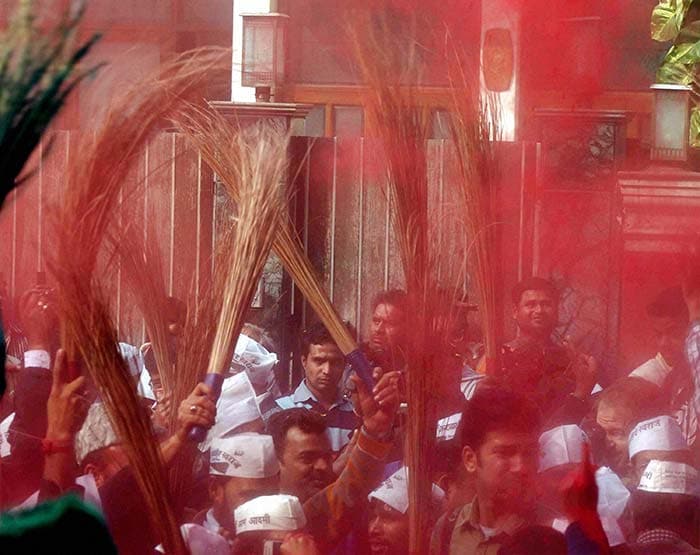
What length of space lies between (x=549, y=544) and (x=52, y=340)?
112 cm

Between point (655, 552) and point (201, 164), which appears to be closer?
point (655, 552)

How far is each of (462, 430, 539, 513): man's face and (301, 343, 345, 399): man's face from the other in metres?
0.48

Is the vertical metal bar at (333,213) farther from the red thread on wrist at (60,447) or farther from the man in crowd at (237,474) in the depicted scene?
the red thread on wrist at (60,447)

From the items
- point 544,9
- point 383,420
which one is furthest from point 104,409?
point 544,9

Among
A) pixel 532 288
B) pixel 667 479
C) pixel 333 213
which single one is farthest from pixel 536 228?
pixel 667 479

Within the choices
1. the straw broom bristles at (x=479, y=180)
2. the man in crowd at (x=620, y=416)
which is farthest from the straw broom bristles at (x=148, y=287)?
the man in crowd at (x=620, y=416)

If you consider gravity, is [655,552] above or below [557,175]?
below

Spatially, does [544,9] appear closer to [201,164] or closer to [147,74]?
[201,164]

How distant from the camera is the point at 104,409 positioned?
9.33ft

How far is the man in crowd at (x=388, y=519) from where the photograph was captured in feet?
10.3

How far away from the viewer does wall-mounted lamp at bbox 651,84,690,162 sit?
13.9ft

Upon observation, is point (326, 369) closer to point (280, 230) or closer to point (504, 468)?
point (280, 230)

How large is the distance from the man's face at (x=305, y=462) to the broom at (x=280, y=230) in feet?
0.60

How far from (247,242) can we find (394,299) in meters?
0.50
